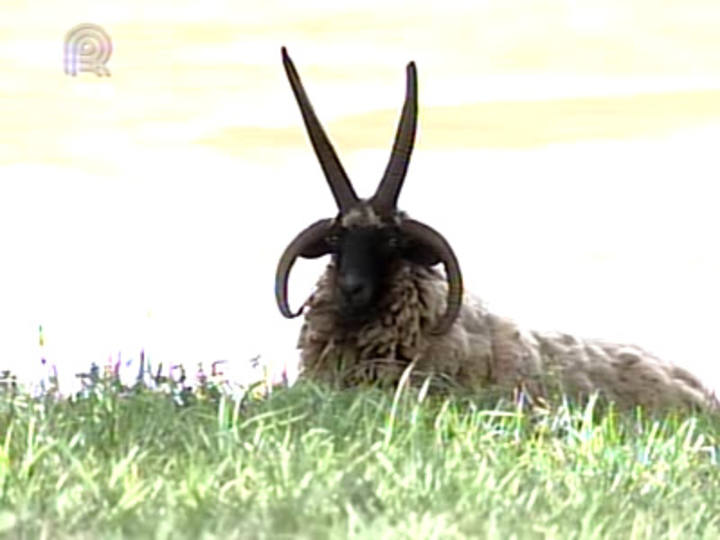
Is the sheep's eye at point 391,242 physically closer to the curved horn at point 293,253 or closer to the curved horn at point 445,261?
the curved horn at point 445,261

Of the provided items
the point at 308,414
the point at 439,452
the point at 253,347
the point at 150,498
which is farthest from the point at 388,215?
the point at 150,498

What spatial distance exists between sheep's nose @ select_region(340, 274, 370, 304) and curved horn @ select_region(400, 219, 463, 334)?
0.25m

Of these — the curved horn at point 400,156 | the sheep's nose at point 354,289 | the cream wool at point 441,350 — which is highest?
the curved horn at point 400,156

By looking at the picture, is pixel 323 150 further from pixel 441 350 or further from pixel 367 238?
pixel 441 350

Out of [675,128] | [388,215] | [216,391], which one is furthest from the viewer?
[675,128]

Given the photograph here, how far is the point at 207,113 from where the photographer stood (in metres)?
7.76

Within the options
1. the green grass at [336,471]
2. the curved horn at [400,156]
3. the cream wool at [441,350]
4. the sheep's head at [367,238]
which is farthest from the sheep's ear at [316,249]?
the green grass at [336,471]

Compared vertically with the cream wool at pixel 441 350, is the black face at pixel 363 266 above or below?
above

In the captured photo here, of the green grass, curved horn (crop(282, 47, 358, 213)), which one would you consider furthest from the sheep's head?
the green grass

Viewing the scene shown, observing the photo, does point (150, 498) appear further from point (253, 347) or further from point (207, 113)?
point (207, 113)

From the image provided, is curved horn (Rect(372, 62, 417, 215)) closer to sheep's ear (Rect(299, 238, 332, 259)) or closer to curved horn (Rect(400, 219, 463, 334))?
curved horn (Rect(400, 219, 463, 334))

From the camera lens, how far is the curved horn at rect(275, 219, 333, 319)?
6207 mm

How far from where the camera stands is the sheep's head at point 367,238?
19.7 ft

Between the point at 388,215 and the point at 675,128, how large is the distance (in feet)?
6.45
